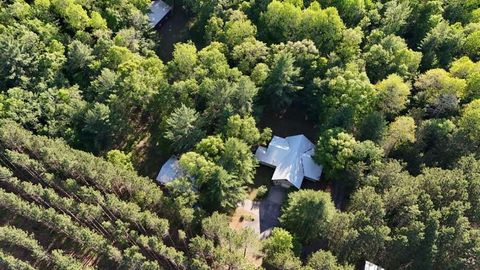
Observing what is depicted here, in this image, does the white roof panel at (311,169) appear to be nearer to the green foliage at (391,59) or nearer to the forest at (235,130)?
the forest at (235,130)

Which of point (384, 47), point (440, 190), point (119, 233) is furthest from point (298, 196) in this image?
point (384, 47)

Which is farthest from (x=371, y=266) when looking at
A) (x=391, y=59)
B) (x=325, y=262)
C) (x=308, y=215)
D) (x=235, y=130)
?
(x=391, y=59)

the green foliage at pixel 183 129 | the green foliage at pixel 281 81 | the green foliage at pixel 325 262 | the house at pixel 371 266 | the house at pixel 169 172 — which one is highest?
the green foliage at pixel 281 81

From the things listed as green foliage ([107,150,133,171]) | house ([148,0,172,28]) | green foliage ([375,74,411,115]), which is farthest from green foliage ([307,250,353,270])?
house ([148,0,172,28])

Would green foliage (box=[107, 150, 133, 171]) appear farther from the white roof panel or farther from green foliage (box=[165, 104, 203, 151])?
the white roof panel

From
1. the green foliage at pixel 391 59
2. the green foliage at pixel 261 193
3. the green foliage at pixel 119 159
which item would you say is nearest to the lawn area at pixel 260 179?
the green foliage at pixel 261 193

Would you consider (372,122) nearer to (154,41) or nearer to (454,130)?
(454,130)
